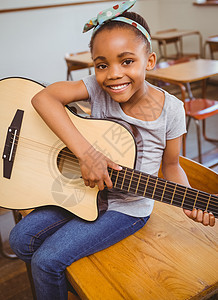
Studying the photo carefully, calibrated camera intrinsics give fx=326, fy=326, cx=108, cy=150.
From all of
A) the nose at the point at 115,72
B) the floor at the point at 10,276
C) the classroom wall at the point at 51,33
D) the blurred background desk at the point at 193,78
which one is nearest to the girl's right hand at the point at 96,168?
the nose at the point at 115,72

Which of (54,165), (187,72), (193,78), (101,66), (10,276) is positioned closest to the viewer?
(101,66)

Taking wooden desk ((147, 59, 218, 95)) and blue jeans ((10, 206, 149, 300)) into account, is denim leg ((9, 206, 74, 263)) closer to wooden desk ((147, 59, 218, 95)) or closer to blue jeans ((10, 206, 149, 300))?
blue jeans ((10, 206, 149, 300))

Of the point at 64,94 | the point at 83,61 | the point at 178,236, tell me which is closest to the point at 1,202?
the point at 64,94

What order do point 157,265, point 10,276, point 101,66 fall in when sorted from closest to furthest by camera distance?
point 157,265 < point 101,66 < point 10,276

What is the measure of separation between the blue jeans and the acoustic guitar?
4 cm

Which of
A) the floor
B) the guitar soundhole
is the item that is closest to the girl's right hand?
the guitar soundhole

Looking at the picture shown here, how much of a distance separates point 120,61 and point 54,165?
42cm

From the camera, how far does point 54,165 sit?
1.13 metres

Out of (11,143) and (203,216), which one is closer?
(203,216)

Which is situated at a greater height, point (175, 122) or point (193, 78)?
point (175, 122)

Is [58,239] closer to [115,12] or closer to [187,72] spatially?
[115,12]

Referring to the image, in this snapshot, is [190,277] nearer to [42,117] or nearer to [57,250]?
[57,250]

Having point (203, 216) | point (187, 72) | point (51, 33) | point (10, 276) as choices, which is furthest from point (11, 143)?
point (51, 33)

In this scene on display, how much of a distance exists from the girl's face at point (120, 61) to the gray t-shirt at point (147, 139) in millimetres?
100
